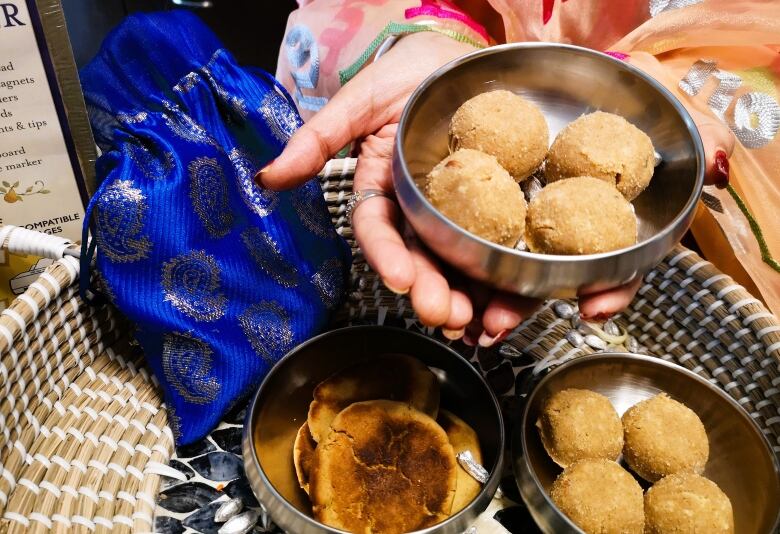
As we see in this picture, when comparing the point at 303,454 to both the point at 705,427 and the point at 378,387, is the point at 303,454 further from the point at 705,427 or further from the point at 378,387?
the point at 705,427

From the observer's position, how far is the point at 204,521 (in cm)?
67

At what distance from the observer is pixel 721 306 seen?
29.1 inches

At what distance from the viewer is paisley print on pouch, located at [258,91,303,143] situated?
0.76 m

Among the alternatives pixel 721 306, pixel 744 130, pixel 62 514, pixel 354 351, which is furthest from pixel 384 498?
pixel 744 130

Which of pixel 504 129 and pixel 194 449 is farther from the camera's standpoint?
pixel 194 449

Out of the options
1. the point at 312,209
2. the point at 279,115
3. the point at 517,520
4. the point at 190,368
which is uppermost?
the point at 279,115

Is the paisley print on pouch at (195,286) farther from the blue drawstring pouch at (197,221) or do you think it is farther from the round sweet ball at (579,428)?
the round sweet ball at (579,428)

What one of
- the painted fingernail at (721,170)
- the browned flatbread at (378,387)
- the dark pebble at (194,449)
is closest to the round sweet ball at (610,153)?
the painted fingernail at (721,170)

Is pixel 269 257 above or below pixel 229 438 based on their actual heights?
above

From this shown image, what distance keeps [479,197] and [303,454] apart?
13.1 inches

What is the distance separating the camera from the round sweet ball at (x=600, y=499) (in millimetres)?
612

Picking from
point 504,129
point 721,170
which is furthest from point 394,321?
point 721,170

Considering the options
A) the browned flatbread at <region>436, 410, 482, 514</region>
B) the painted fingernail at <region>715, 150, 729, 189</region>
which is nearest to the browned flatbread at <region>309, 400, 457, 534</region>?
the browned flatbread at <region>436, 410, 482, 514</region>

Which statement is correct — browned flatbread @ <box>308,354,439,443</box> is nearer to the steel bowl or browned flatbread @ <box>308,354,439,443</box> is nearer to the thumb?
the steel bowl
